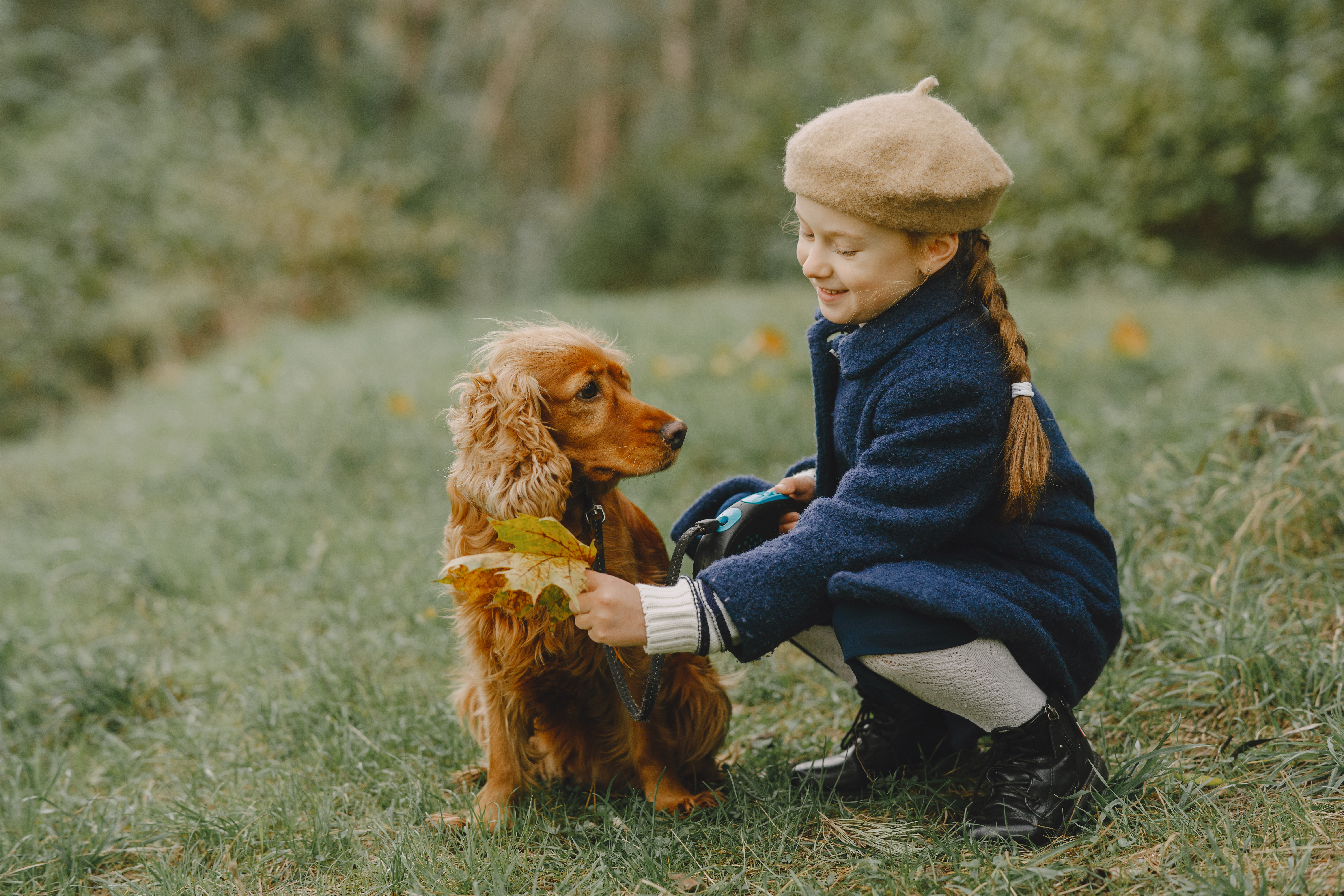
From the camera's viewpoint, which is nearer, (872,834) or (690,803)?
(872,834)

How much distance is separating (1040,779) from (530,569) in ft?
3.61

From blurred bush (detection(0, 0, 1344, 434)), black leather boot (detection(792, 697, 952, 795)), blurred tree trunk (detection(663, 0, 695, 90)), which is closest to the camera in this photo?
black leather boot (detection(792, 697, 952, 795))

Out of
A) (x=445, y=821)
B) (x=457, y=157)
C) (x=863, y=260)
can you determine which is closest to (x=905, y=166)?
(x=863, y=260)

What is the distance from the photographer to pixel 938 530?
1.95 m

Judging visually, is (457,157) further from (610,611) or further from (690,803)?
(610,611)

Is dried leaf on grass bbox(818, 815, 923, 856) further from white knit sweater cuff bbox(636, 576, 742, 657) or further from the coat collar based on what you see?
the coat collar

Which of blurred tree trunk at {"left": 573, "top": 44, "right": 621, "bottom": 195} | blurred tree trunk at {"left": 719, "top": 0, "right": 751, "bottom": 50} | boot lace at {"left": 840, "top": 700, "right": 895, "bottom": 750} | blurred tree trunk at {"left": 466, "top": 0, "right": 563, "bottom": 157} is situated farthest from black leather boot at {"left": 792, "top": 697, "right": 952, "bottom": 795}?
blurred tree trunk at {"left": 573, "top": 44, "right": 621, "bottom": 195}

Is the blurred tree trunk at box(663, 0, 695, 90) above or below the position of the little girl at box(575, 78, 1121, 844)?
above

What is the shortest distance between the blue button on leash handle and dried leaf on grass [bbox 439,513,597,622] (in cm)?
37

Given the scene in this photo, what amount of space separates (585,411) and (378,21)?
15497mm

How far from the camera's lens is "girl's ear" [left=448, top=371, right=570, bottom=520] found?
6.73 feet

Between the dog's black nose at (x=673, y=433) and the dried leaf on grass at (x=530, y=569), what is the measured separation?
1.00ft

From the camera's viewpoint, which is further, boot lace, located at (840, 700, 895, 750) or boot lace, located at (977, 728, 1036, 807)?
boot lace, located at (840, 700, 895, 750)

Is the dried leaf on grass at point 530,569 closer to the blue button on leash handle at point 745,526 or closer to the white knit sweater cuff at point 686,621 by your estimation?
the white knit sweater cuff at point 686,621
